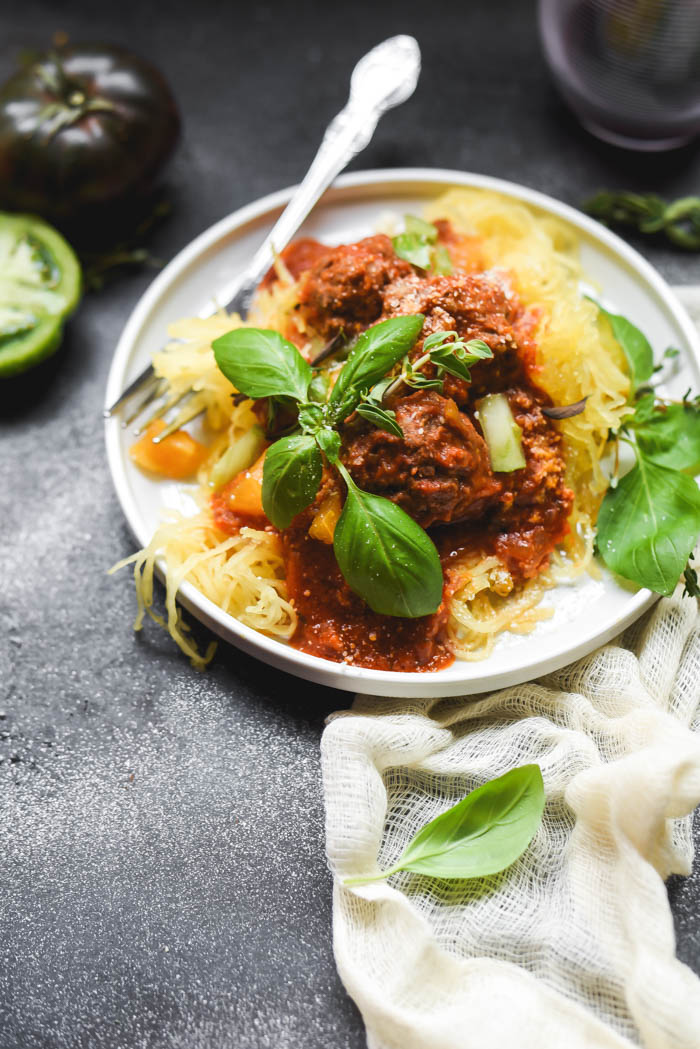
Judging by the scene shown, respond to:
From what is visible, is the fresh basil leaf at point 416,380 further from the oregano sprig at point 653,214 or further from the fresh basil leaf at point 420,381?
the oregano sprig at point 653,214

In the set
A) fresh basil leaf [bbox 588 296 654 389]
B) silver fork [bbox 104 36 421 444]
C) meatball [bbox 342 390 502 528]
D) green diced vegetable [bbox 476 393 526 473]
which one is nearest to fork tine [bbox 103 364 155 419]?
silver fork [bbox 104 36 421 444]

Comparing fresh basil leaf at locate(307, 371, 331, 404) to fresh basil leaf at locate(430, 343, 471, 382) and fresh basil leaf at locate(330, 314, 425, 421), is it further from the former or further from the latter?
fresh basil leaf at locate(430, 343, 471, 382)

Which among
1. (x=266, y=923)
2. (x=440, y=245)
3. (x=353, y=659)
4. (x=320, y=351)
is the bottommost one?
(x=266, y=923)

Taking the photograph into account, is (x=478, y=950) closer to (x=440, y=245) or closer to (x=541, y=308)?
(x=541, y=308)

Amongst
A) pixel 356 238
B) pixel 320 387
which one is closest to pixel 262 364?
pixel 320 387

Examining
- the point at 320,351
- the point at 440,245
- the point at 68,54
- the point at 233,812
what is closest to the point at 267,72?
the point at 68,54

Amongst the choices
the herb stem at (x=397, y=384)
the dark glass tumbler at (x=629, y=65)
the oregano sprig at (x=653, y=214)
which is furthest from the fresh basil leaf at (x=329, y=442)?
the dark glass tumbler at (x=629, y=65)

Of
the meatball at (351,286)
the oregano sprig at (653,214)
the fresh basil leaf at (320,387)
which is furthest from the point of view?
the oregano sprig at (653,214)
